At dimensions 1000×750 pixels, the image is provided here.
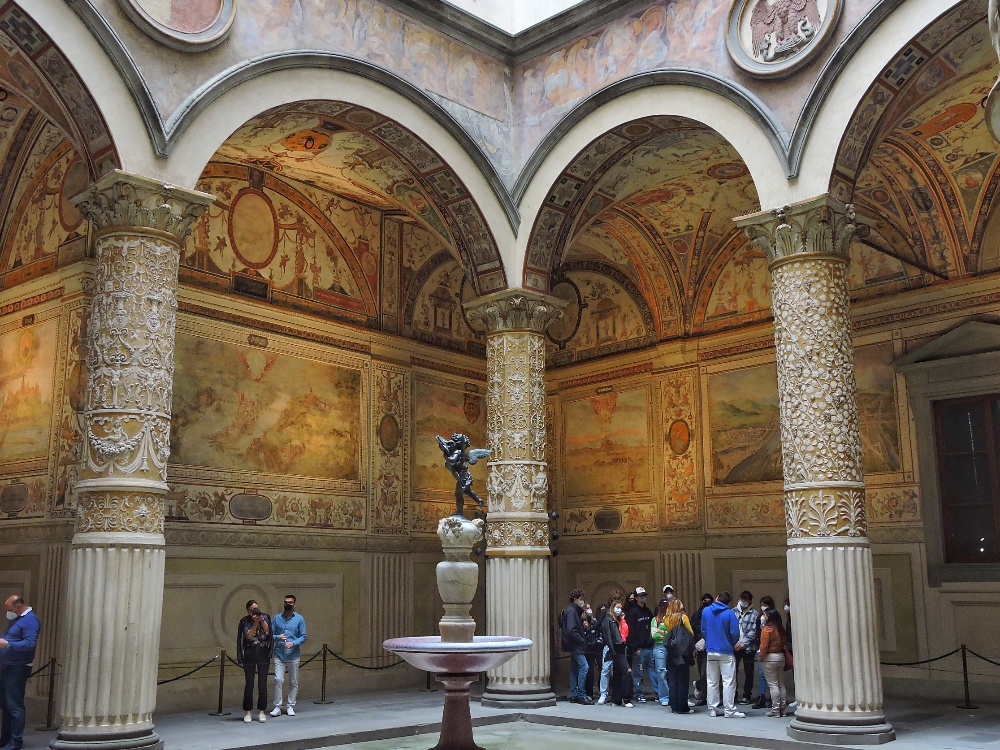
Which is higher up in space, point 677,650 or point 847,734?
point 677,650

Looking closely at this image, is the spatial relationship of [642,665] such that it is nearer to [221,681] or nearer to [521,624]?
[521,624]

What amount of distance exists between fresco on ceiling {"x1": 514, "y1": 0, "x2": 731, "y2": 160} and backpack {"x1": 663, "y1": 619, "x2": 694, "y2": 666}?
251 inches

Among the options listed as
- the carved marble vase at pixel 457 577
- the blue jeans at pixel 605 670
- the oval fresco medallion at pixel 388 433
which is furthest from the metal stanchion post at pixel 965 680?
the oval fresco medallion at pixel 388 433

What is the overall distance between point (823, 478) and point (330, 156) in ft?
24.8

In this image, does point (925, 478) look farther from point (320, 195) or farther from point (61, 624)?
point (61, 624)

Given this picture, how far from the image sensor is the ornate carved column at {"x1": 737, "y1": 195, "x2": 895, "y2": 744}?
937 centimetres

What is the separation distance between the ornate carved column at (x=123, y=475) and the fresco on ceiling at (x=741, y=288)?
896 centimetres

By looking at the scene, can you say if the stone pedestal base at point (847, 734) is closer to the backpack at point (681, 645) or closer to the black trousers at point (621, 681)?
the backpack at point (681, 645)

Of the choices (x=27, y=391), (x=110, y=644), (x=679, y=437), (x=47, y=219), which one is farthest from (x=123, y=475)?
(x=679, y=437)

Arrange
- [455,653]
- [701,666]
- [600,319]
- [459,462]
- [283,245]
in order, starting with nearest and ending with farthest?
[455,653] → [459,462] → [701,666] → [283,245] → [600,319]

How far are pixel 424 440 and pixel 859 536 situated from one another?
7.79m

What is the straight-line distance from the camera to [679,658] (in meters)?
11.4

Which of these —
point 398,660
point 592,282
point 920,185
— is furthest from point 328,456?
point 920,185

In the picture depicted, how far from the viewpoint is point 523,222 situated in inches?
510
